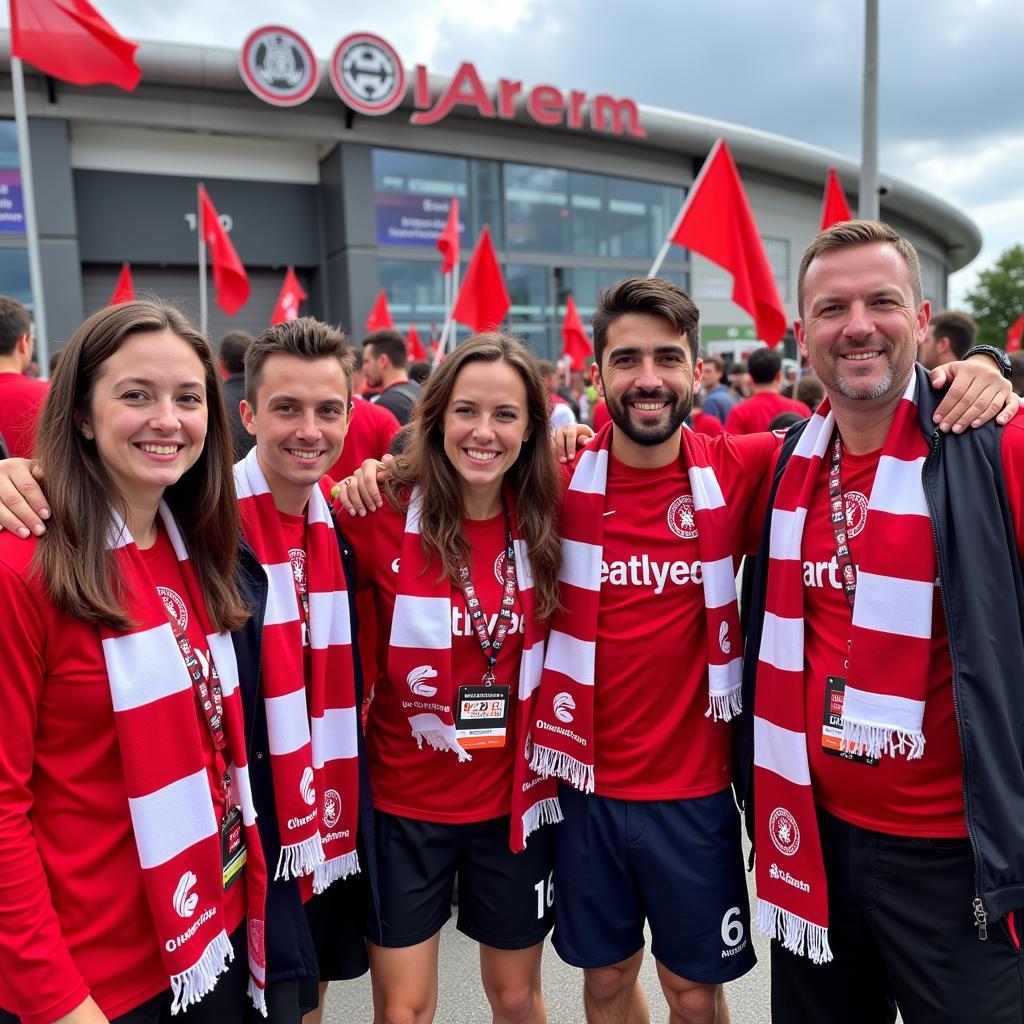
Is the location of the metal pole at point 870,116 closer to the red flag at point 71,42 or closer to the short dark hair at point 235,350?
the short dark hair at point 235,350

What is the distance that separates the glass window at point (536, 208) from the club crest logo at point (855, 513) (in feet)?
67.7

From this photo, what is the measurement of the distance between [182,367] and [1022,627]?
1.98 meters

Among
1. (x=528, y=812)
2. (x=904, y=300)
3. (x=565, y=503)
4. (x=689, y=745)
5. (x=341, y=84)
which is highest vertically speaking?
(x=341, y=84)

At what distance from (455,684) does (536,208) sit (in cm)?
2144

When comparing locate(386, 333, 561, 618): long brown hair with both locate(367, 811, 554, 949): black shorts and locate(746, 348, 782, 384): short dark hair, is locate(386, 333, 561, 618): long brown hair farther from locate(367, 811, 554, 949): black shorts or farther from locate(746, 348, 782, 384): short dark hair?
locate(746, 348, 782, 384): short dark hair

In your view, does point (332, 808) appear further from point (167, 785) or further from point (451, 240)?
point (451, 240)

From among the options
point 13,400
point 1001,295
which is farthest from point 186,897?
point 1001,295

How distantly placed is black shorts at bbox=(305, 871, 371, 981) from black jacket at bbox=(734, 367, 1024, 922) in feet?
5.38

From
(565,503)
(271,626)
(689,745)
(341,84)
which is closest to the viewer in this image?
(271,626)

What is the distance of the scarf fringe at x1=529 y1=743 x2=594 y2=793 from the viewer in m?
2.38

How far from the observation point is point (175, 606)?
184cm

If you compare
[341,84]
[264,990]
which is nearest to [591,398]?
[341,84]

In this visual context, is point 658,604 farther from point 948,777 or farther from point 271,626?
point 271,626

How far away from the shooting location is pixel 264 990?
197 centimetres
